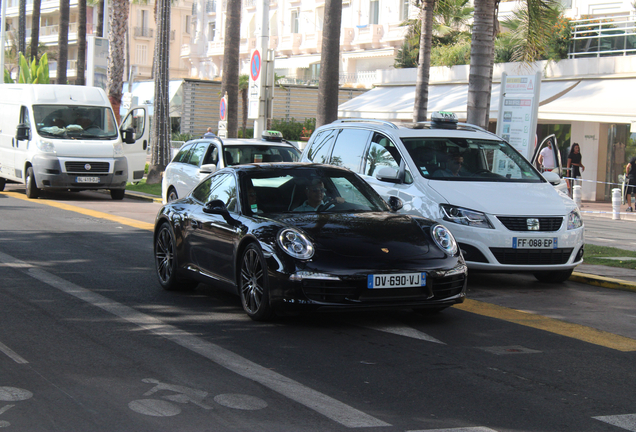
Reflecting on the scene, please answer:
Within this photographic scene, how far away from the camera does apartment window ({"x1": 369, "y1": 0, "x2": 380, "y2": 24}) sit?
170 ft

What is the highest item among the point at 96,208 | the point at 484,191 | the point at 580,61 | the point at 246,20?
the point at 246,20

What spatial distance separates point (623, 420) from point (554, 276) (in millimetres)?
5304

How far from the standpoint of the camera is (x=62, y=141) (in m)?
20.3

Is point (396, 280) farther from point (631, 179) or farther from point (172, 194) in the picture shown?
point (631, 179)

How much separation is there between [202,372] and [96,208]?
44.2ft

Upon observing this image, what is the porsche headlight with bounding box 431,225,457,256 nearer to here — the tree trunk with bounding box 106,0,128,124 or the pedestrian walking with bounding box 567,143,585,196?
the pedestrian walking with bounding box 567,143,585,196

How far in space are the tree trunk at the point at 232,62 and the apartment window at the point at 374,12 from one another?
27967mm

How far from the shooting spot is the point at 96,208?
60.8 ft

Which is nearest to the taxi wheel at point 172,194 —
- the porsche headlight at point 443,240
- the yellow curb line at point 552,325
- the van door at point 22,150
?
the van door at point 22,150

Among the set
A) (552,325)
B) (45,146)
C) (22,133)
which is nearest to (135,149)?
(45,146)

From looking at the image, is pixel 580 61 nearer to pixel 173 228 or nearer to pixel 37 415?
pixel 173 228

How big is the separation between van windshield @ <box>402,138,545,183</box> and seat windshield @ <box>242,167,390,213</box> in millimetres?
1955

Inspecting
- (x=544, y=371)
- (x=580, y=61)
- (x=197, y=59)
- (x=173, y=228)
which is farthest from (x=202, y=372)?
(x=197, y=59)

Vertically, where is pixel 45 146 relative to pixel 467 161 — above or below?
below
